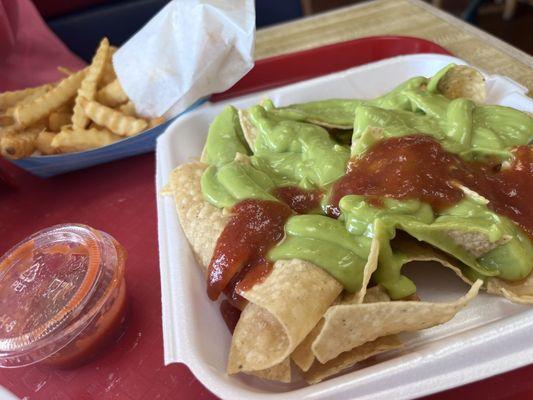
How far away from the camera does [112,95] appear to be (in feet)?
6.48

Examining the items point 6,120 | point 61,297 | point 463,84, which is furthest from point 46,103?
point 463,84

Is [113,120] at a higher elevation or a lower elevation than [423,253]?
lower

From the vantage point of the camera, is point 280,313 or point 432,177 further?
point 432,177

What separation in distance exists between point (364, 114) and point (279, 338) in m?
0.63

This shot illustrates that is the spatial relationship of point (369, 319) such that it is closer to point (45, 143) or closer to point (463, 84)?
point (463, 84)

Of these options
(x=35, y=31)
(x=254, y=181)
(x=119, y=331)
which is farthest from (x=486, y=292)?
(x=35, y=31)

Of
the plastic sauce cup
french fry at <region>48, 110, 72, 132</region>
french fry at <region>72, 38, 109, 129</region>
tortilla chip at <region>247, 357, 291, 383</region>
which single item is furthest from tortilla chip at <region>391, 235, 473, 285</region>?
french fry at <region>48, 110, 72, 132</region>

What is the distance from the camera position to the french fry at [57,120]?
76.0 inches

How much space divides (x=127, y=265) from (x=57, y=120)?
0.74 m

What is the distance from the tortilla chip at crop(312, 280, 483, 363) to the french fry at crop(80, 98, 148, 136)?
1.16m

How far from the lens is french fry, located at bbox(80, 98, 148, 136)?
1.82 meters

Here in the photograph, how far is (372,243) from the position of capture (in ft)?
3.32

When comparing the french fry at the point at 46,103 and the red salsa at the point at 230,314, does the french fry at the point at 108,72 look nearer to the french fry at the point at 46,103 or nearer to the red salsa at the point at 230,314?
the french fry at the point at 46,103

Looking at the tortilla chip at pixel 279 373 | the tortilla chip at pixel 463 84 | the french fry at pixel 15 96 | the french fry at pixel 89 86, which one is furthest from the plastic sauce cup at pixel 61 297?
the tortilla chip at pixel 463 84
